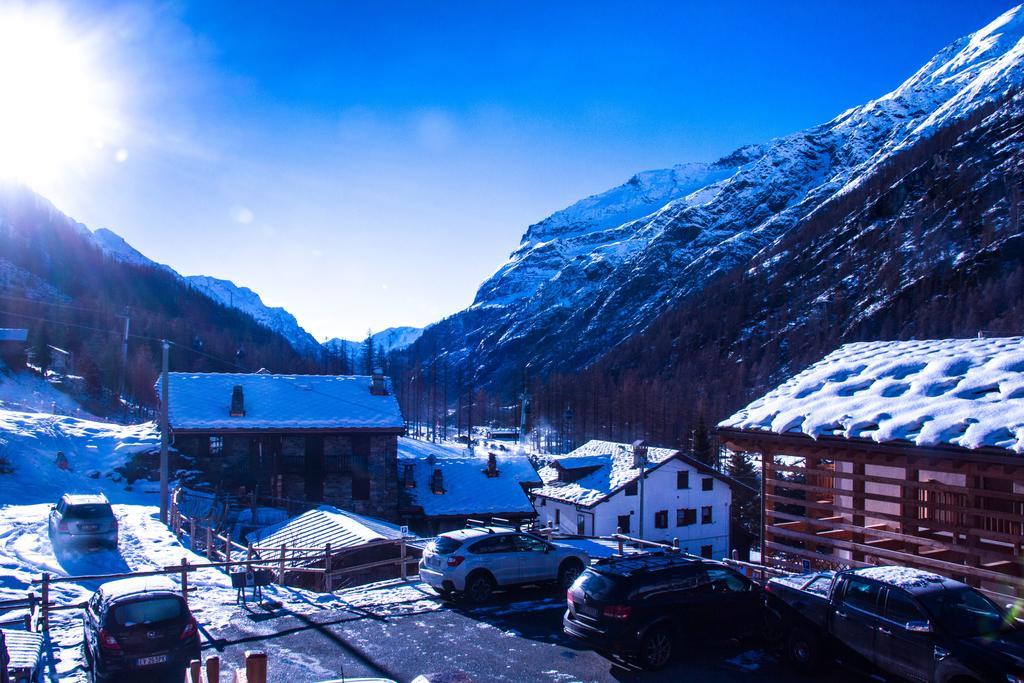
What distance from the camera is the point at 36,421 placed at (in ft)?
148

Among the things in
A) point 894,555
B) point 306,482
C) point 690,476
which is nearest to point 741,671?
point 894,555

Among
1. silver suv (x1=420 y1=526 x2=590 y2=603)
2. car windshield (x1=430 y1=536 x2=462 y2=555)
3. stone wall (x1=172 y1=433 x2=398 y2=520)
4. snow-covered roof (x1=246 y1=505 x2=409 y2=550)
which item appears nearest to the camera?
silver suv (x1=420 y1=526 x2=590 y2=603)

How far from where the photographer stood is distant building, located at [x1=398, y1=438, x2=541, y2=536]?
39.6 m

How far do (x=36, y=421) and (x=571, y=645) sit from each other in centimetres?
4519

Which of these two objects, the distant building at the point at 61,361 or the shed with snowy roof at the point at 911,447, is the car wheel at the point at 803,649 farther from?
the distant building at the point at 61,361

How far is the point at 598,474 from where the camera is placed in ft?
166

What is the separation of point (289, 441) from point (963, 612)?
34978 mm

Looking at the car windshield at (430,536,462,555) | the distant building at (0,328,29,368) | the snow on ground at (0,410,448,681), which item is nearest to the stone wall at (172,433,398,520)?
the snow on ground at (0,410,448,681)

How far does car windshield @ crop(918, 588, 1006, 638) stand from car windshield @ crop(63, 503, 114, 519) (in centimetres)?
2495

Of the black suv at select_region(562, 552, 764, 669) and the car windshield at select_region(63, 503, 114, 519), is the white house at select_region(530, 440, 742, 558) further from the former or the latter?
the black suv at select_region(562, 552, 764, 669)

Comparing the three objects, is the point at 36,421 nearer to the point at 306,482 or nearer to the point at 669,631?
the point at 306,482

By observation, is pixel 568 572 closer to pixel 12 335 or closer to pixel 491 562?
pixel 491 562

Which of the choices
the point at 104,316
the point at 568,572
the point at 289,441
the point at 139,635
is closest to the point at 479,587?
the point at 568,572

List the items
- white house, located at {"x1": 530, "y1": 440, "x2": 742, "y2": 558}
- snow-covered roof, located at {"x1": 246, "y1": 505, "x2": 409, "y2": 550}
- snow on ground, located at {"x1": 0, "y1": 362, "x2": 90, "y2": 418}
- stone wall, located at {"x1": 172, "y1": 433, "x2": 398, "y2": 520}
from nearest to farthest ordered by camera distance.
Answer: snow-covered roof, located at {"x1": 246, "y1": 505, "x2": 409, "y2": 550}
stone wall, located at {"x1": 172, "y1": 433, "x2": 398, "y2": 520}
white house, located at {"x1": 530, "y1": 440, "x2": 742, "y2": 558}
snow on ground, located at {"x1": 0, "y1": 362, "x2": 90, "y2": 418}
